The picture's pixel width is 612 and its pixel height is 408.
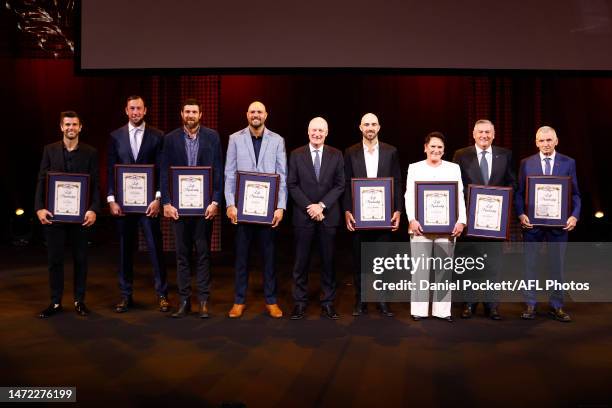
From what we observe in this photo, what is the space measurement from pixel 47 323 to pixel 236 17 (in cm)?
337

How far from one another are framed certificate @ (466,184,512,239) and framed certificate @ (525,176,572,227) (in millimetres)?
248

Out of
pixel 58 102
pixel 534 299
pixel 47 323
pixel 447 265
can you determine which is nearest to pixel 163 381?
pixel 47 323

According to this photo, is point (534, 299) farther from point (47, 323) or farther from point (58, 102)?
point (58, 102)

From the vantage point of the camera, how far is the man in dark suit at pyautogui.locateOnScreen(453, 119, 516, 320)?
448 cm

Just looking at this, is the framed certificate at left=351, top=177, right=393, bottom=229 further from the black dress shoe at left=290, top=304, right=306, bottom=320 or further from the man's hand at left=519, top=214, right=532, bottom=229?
the man's hand at left=519, top=214, right=532, bottom=229

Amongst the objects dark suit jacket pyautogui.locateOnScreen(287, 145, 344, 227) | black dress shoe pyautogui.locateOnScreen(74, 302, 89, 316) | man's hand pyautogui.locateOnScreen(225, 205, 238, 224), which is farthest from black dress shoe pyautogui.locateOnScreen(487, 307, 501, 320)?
black dress shoe pyautogui.locateOnScreen(74, 302, 89, 316)

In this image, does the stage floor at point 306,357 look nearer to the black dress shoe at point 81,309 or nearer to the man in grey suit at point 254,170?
the black dress shoe at point 81,309

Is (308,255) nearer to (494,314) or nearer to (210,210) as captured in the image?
(210,210)

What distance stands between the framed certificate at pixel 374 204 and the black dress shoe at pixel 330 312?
64 cm

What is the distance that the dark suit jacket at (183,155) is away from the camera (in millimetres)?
4488

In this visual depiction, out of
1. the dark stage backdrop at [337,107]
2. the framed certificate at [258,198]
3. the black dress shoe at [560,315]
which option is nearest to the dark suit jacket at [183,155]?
the framed certificate at [258,198]

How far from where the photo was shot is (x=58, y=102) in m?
9.28

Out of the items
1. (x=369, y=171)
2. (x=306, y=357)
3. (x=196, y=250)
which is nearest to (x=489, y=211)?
(x=369, y=171)

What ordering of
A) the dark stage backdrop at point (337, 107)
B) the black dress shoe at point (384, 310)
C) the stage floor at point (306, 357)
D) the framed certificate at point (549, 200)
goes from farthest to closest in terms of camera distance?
1. the dark stage backdrop at point (337, 107)
2. the black dress shoe at point (384, 310)
3. the framed certificate at point (549, 200)
4. the stage floor at point (306, 357)
